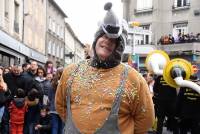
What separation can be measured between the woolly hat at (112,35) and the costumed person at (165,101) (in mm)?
6002

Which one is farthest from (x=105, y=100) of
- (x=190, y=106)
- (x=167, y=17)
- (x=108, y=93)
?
(x=167, y=17)

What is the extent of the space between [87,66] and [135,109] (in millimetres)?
426

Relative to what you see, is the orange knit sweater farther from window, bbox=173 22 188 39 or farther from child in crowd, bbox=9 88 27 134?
window, bbox=173 22 188 39

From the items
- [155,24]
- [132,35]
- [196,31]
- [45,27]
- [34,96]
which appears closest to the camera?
[34,96]

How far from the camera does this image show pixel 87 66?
3.21 meters

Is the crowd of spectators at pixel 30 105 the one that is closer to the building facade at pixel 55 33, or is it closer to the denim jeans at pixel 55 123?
the denim jeans at pixel 55 123

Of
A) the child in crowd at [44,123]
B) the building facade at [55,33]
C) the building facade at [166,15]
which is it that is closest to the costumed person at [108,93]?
the child in crowd at [44,123]

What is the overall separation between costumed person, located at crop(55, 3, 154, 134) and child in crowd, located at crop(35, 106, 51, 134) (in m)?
6.19

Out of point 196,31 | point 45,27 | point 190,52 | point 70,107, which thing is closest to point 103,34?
point 70,107

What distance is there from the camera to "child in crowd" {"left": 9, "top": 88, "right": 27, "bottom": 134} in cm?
895

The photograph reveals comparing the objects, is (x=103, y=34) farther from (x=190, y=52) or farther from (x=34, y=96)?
(x=190, y=52)

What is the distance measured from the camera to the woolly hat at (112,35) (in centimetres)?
308

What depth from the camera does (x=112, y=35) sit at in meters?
3.07

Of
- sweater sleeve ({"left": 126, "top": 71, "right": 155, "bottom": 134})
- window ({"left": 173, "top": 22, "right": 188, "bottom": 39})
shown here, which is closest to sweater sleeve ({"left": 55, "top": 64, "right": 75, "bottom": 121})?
sweater sleeve ({"left": 126, "top": 71, "right": 155, "bottom": 134})
